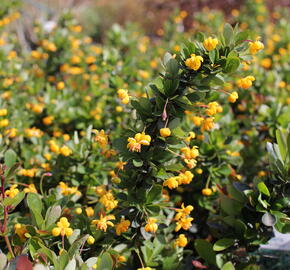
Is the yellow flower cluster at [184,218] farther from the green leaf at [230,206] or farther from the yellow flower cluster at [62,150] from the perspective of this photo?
the yellow flower cluster at [62,150]

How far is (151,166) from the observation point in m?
1.57

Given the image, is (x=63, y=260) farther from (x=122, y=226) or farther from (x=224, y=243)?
(x=224, y=243)

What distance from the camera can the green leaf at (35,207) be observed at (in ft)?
5.22

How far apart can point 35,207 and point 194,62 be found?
0.89m

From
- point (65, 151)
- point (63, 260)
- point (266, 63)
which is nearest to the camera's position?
point (63, 260)

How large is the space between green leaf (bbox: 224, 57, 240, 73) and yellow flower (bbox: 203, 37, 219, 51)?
0.09 m

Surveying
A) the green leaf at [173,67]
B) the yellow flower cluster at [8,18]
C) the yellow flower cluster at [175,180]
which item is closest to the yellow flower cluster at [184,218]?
the yellow flower cluster at [175,180]

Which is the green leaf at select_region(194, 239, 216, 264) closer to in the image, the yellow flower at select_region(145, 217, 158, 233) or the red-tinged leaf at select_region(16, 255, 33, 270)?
the yellow flower at select_region(145, 217, 158, 233)

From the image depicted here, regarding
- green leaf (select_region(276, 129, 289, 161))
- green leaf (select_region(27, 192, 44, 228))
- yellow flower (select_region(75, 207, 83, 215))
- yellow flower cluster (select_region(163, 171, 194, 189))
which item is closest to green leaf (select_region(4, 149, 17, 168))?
green leaf (select_region(27, 192, 44, 228))

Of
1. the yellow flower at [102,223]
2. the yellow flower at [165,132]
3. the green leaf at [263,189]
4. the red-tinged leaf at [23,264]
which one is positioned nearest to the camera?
the red-tinged leaf at [23,264]

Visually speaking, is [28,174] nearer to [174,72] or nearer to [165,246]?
[165,246]

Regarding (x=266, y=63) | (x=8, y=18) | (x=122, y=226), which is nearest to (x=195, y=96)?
(x=122, y=226)

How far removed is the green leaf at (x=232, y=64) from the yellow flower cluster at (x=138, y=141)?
0.41m

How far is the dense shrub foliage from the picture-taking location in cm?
Result: 154
